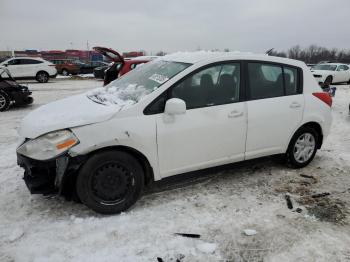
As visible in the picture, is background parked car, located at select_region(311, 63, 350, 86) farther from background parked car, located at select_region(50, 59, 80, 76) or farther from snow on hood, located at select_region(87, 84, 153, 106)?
background parked car, located at select_region(50, 59, 80, 76)

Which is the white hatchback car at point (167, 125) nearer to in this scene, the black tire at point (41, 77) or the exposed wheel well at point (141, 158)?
the exposed wheel well at point (141, 158)

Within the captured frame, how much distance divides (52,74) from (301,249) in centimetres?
2047

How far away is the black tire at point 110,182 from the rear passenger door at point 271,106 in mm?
1613

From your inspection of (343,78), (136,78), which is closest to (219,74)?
(136,78)

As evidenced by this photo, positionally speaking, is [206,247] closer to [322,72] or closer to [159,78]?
[159,78]

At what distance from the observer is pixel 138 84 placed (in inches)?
159

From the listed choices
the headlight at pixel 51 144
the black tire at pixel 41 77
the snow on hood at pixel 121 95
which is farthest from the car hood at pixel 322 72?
the headlight at pixel 51 144

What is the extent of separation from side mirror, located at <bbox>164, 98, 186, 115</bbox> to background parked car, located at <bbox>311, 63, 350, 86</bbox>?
16.4 metres

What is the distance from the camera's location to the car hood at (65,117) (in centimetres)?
325

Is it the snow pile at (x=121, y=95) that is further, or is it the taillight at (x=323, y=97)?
the taillight at (x=323, y=97)

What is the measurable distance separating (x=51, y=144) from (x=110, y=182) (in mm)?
723

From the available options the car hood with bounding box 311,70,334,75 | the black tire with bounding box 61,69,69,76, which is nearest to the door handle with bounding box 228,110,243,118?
the car hood with bounding box 311,70,334,75

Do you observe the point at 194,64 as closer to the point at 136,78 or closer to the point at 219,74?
the point at 219,74

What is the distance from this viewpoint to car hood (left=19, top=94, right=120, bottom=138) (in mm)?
3250
